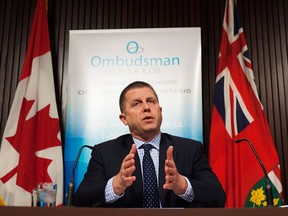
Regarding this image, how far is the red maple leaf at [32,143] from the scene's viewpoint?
12.0 ft

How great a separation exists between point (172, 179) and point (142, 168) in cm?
55

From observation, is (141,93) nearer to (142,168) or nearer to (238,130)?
(142,168)

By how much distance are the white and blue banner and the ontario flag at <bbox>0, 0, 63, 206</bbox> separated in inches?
6.4

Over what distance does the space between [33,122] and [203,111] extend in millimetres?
1688

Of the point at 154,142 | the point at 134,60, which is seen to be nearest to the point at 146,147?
the point at 154,142

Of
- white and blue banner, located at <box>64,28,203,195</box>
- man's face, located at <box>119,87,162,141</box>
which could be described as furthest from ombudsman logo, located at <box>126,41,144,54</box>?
man's face, located at <box>119,87,162,141</box>

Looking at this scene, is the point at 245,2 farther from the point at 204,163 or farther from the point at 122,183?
the point at 122,183

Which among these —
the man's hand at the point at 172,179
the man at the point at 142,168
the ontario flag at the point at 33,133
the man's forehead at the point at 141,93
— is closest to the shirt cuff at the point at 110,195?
the man at the point at 142,168

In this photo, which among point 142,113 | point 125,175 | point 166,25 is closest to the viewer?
point 125,175

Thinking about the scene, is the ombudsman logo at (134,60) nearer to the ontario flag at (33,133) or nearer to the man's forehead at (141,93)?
the ontario flag at (33,133)

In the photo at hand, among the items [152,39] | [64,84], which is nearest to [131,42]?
[152,39]

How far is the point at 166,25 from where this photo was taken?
434 centimetres

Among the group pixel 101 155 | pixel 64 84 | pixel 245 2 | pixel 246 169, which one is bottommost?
pixel 246 169

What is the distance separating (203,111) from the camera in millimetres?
4102
